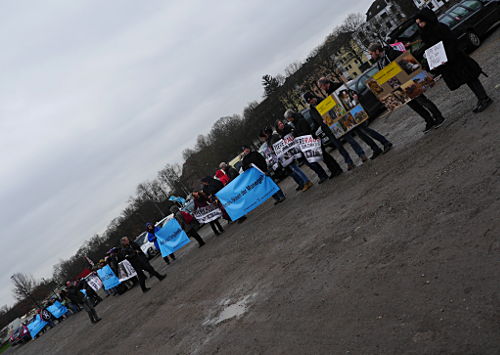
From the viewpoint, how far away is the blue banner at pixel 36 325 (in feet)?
88.5

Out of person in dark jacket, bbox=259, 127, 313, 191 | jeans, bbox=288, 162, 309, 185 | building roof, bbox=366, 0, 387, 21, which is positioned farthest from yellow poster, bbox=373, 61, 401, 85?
building roof, bbox=366, 0, 387, 21

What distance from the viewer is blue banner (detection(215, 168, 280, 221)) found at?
12.9 meters

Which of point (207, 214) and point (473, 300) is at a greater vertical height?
point (207, 214)

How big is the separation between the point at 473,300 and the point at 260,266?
459cm

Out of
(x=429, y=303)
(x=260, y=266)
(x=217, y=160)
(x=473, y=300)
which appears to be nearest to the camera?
(x=473, y=300)

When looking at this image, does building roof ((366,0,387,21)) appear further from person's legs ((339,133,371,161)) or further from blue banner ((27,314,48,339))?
person's legs ((339,133,371,161))

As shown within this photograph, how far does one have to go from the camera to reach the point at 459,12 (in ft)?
50.4

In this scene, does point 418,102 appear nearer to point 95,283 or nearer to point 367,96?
point 367,96

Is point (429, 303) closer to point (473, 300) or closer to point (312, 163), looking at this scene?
point (473, 300)

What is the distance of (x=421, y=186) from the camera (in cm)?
577

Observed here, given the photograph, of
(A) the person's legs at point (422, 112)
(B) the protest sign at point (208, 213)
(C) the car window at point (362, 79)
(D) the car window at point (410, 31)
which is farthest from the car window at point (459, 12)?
(B) the protest sign at point (208, 213)

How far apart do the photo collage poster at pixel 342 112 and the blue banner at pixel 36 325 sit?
85.0 feet

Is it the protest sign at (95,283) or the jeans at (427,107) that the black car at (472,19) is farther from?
the protest sign at (95,283)

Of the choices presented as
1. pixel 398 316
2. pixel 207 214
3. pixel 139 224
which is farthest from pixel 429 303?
pixel 139 224
